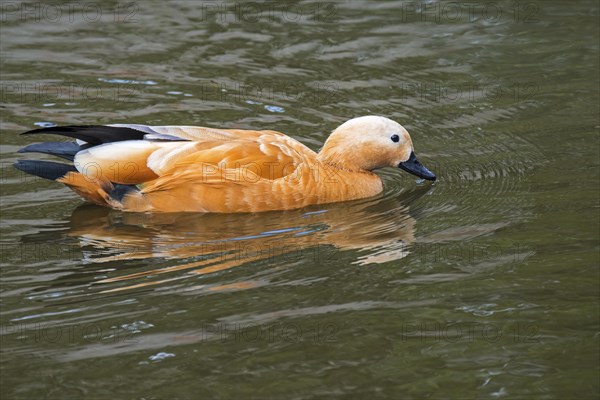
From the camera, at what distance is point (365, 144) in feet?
30.9

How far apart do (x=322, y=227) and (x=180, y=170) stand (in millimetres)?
1250

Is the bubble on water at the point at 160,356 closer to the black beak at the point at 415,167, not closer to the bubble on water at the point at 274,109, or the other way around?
the black beak at the point at 415,167

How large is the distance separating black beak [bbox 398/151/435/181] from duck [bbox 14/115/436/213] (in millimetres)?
801

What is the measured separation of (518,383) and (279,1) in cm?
933

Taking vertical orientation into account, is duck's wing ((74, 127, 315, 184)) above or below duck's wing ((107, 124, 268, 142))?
below

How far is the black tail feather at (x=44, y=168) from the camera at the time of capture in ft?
28.7

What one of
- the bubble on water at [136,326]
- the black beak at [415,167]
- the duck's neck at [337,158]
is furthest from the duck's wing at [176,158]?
the bubble on water at [136,326]

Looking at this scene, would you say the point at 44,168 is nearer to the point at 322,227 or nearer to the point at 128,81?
the point at 322,227

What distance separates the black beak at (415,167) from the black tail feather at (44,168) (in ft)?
9.34

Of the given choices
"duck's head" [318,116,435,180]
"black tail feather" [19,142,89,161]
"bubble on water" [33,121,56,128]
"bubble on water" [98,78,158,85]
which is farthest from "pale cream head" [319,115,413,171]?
"bubble on water" [98,78,158,85]

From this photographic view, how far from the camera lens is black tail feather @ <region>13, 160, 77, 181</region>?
8742mm

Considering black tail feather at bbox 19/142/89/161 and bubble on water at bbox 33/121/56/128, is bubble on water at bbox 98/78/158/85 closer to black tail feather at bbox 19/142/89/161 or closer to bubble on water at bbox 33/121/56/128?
bubble on water at bbox 33/121/56/128

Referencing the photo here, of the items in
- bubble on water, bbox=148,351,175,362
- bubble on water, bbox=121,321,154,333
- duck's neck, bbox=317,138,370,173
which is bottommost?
bubble on water, bbox=148,351,175,362

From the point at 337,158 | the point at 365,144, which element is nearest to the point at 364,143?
the point at 365,144
